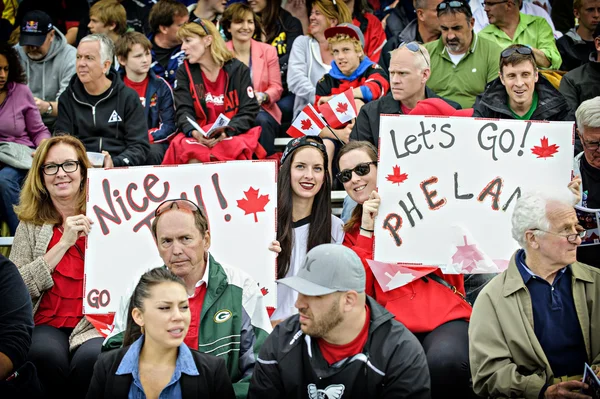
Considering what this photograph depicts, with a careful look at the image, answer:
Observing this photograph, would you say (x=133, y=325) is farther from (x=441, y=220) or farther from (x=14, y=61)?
(x=14, y=61)

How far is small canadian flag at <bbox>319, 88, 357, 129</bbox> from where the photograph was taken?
25.5 ft

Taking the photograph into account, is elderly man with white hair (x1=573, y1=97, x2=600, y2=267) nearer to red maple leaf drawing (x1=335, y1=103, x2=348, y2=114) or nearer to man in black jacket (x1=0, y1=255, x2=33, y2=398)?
red maple leaf drawing (x1=335, y1=103, x2=348, y2=114)

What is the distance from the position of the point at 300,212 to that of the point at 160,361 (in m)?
1.81

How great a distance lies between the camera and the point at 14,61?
8055 millimetres

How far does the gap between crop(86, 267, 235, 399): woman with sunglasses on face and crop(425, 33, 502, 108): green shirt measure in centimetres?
410

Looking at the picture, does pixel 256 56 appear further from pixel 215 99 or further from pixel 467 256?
pixel 467 256

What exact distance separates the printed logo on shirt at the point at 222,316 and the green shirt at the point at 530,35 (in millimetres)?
4703

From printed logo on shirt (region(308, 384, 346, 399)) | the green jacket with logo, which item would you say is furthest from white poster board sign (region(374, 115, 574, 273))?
printed logo on shirt (region(308, 384, 346, 399))

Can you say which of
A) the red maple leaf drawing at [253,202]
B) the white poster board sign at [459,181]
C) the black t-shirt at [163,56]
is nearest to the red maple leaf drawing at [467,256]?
the white poster board sign at [459,181]

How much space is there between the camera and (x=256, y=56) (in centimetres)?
906

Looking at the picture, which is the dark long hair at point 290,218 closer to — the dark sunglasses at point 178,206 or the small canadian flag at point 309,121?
the dark sunglasses at point 178,206

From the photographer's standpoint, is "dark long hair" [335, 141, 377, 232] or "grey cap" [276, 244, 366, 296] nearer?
"grey cap" [276, 244, 366, 296]

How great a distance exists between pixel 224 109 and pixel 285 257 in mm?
2598

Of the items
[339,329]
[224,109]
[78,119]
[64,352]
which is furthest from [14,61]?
[339,329]
